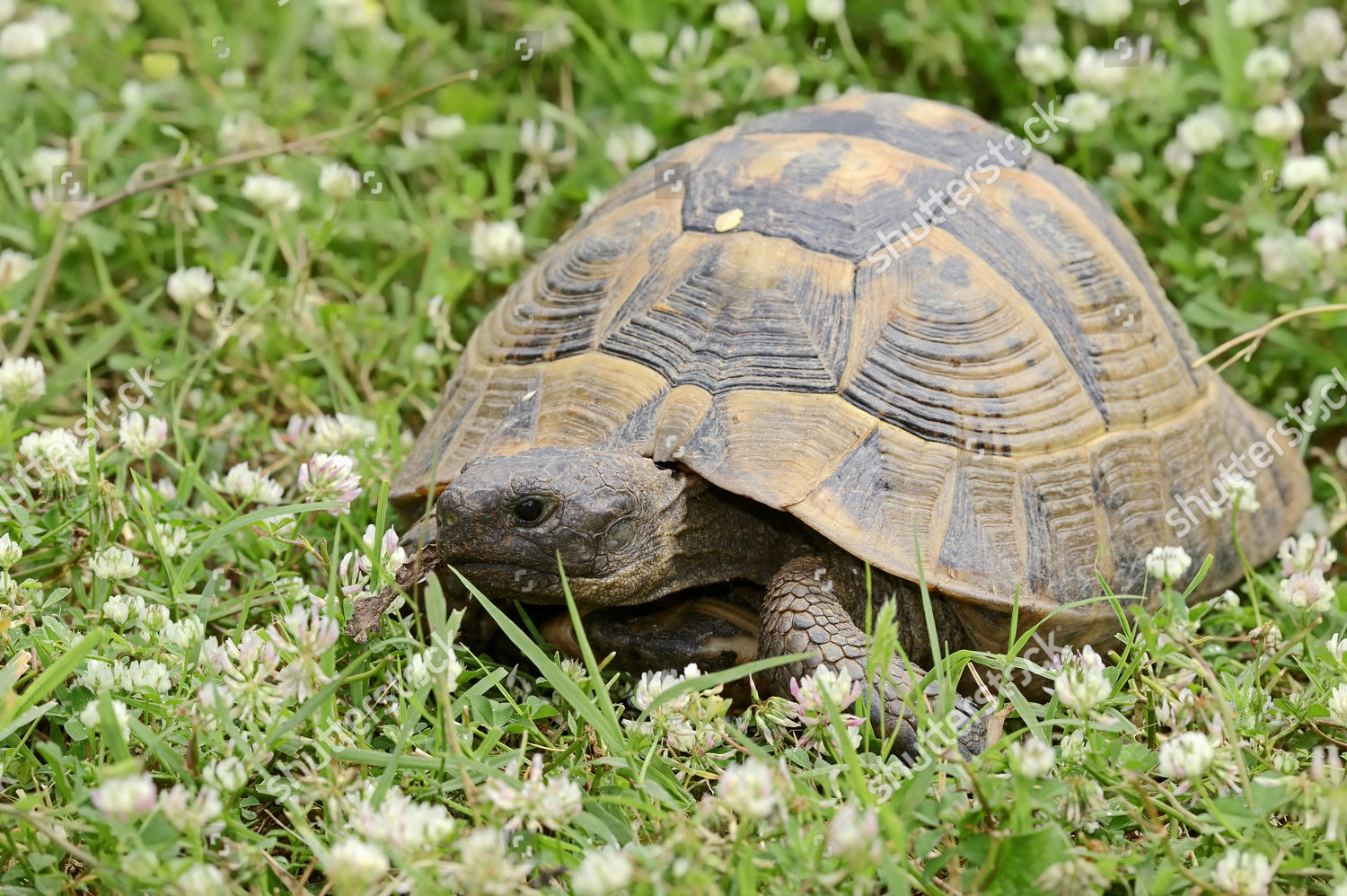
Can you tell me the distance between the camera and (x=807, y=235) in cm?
336

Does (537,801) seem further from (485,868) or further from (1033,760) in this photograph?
(1033,760)

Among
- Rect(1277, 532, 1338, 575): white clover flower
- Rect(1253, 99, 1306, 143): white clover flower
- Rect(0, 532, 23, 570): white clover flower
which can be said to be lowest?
Rect(1277, 532, 1338, 575): white clover flower

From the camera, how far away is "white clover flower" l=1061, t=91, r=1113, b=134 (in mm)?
4844

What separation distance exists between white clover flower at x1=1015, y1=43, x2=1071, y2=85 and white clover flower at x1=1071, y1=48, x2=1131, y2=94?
0.08m

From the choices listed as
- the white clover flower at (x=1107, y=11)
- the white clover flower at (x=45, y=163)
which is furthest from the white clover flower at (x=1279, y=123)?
the white clover flower at (x=45, y=163)

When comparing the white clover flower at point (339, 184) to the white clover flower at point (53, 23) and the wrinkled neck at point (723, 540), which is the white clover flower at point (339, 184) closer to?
the white clover flower at point (53, 23)

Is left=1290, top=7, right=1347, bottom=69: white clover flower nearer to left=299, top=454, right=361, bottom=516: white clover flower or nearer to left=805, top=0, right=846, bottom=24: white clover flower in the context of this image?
left=805, top=0, right=846, bottom=24: white clover flower

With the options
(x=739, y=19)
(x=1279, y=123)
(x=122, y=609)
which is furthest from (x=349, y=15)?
(x=1279, y=123)

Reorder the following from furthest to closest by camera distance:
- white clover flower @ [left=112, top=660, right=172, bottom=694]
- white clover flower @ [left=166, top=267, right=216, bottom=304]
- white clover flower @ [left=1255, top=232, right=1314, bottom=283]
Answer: white clover flower @ [left=1255, top=232, right=1314, bottom=283] < white clover flower @ [left=166, top=267, right=216, bottom=304] < white clover flower @ [left=112, top=660, right=172, bottom=694]

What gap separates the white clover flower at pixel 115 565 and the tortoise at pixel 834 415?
0.71 metres

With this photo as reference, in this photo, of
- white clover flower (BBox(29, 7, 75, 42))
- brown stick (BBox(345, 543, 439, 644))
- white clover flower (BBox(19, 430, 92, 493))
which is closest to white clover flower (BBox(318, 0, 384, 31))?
white clover flower (BBox(29, 7, 75, 42))

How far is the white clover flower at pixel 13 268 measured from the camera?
14.0 feet

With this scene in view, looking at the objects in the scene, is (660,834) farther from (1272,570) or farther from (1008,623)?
(1272,570)

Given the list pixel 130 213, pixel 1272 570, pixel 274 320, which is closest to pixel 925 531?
pixel 1272 570
